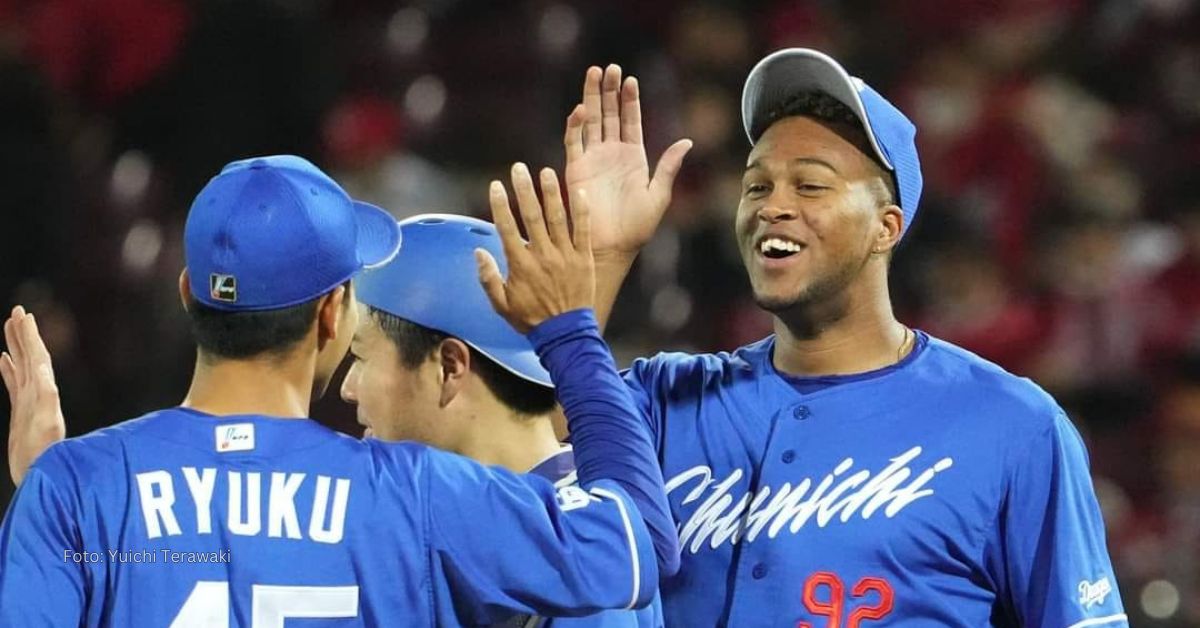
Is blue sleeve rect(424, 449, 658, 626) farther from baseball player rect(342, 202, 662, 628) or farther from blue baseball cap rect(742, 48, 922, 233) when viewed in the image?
blue baseball cap rect(742, 48, 922, 233)

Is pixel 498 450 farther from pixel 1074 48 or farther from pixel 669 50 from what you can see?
pixel 1074 48

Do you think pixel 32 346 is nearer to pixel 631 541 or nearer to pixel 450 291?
pixel 450 291

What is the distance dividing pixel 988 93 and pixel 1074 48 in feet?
2.08

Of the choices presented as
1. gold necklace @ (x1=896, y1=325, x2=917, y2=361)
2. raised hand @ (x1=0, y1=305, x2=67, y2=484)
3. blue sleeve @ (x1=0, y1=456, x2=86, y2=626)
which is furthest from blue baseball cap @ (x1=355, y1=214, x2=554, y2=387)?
blue sleeve @ (x1=0, y1=456, x2=86, y2=626)

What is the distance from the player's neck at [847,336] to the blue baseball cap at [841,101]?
0.19m

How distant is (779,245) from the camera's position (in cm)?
319

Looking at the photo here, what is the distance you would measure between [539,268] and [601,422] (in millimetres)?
258

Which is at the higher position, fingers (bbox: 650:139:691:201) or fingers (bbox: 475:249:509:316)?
fingers (bbox: 650:139:691:201)

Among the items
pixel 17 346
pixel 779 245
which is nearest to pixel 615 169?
pixel 779 245

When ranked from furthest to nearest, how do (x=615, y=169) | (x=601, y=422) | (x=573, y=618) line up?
(x=615, y=169) < (x=573, y=618) < (x=601, y=422)

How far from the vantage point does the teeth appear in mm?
3186

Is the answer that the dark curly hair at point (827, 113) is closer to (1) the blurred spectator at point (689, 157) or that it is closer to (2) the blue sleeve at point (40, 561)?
(2) the blue sleeve at point (40, 561)

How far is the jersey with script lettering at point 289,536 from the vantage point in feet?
8.11

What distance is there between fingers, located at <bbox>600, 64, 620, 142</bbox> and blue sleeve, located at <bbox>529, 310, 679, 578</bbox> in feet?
1.80
